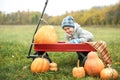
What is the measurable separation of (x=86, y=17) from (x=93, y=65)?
1143 cm

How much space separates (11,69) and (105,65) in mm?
1450

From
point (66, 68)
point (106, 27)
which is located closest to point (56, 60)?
point (66, 68)

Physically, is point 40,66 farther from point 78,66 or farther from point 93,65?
point 93,65

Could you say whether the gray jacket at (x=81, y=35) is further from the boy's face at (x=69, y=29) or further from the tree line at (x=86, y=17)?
the tree line at (x=86, y=17)

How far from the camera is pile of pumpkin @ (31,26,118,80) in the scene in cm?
455

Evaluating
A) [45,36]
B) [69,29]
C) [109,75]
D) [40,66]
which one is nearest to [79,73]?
[109,75]

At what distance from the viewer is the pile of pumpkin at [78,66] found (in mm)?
4547

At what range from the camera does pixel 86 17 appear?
16.1 m

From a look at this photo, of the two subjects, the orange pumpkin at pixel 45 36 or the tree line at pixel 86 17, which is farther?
the tree line at pixel 86 17

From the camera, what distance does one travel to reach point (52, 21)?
1527cm

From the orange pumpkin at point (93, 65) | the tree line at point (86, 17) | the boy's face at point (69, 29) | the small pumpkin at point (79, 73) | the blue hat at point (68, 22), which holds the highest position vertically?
the blue hat at point (68, 22)

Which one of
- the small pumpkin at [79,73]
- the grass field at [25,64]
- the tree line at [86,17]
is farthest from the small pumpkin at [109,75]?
the tree line at [86,17]

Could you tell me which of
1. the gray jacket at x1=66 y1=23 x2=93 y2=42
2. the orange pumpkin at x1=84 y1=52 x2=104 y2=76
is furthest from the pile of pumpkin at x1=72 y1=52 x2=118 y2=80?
the gray jacket at x1=66 y1=23 x2=93 y2=42

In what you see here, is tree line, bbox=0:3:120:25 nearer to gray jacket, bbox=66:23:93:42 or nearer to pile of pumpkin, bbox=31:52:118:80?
gray jacket, bbox=66:23:93:42
